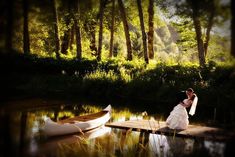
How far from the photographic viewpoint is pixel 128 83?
2167 cm

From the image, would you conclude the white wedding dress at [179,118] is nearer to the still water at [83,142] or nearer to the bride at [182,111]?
the bride at [182,111]

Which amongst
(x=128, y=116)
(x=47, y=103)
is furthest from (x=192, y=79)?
(x=47, y=103)

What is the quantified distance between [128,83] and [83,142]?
10838mm

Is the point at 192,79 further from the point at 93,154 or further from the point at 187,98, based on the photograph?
the point at 93,154

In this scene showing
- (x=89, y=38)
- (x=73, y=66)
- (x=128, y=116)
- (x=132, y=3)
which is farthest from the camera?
(x=89, y=38)

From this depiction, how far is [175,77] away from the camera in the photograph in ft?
70.3

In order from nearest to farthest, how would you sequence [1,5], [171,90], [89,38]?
[1,5], [171,90], [89,38]

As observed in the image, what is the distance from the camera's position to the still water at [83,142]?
905 cm

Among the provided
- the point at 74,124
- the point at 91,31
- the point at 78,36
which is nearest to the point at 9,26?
the point at 74,124

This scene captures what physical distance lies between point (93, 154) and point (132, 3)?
26.8 meters

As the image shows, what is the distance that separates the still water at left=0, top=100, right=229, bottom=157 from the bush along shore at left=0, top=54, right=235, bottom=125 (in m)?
3.79

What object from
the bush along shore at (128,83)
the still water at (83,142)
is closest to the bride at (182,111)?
the still water at (83,142)

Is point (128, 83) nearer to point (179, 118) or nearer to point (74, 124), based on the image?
point (179, 118)

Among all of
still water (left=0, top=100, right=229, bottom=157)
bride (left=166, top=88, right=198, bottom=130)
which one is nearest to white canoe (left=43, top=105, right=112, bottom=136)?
still water (left=0, top=100, right=229, bottom=157)
